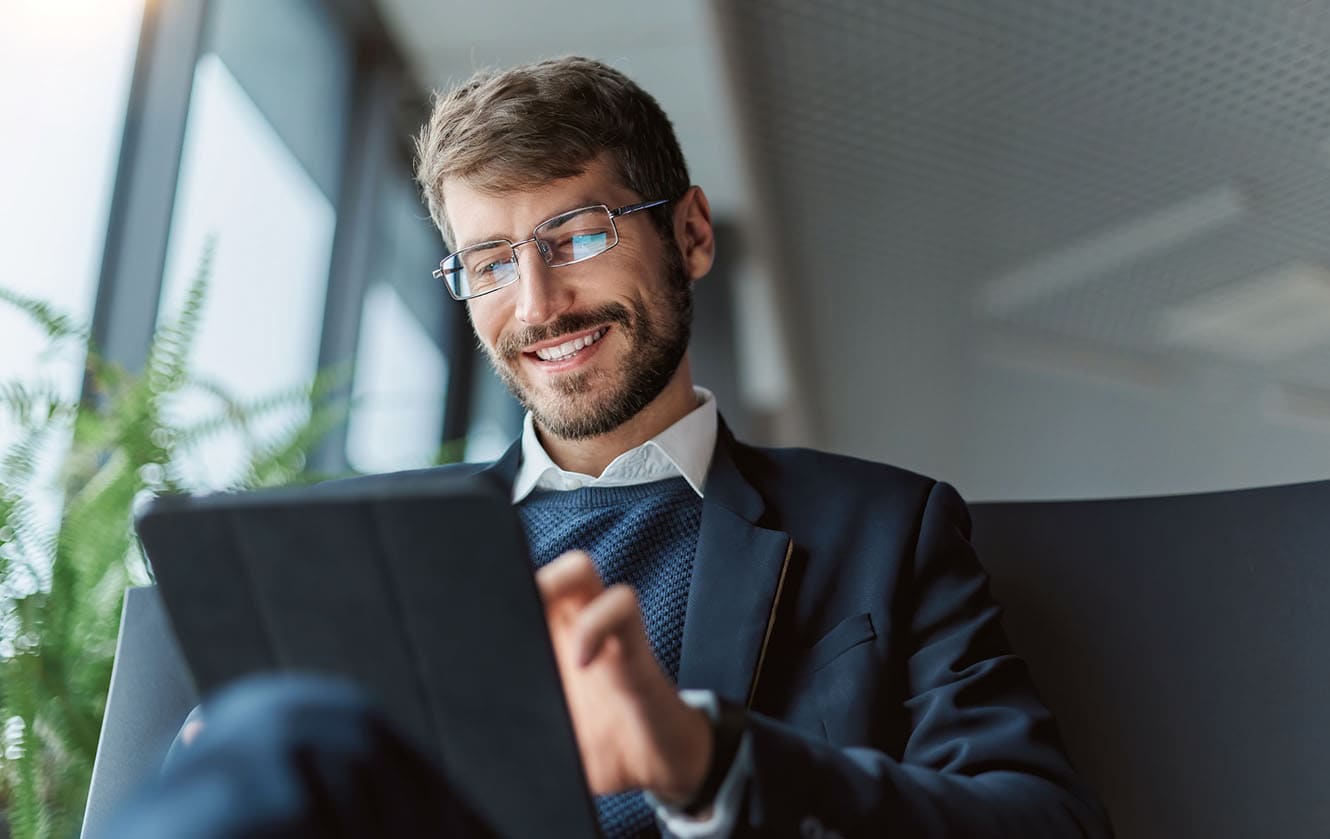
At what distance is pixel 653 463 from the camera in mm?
1338

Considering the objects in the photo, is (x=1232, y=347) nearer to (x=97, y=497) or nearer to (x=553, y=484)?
(x=553, y=484)

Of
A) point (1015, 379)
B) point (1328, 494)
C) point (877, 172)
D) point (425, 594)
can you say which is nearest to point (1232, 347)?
point (1015, 379)

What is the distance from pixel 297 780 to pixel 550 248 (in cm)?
92

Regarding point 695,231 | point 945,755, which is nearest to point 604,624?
point 945,755

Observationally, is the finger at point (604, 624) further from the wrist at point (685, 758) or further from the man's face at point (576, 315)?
the man's face at point (576, 315)

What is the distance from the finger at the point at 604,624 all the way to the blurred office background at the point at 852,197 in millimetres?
1504

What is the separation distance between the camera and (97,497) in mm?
1705

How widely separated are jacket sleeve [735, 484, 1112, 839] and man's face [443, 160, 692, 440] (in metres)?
0.36

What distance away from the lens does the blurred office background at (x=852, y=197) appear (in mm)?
2447

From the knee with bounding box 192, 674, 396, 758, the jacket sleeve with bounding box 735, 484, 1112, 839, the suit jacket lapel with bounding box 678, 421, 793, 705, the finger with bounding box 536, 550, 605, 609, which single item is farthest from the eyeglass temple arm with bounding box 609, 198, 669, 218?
the knee with bounding box 192, 674, 396, 758

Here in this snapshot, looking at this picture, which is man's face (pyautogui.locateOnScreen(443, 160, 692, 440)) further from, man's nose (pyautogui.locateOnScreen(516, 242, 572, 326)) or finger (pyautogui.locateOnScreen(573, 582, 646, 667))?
finger (pyautogui.locateOnScreen(573, 582, 646, 667))

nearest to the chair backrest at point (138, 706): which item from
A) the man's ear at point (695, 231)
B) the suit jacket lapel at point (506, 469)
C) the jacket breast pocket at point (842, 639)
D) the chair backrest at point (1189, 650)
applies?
the suit jacket lapel at point (506, 469)

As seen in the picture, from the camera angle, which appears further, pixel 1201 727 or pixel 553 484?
pixel 553 484

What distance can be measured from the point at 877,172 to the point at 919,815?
3.06 m
